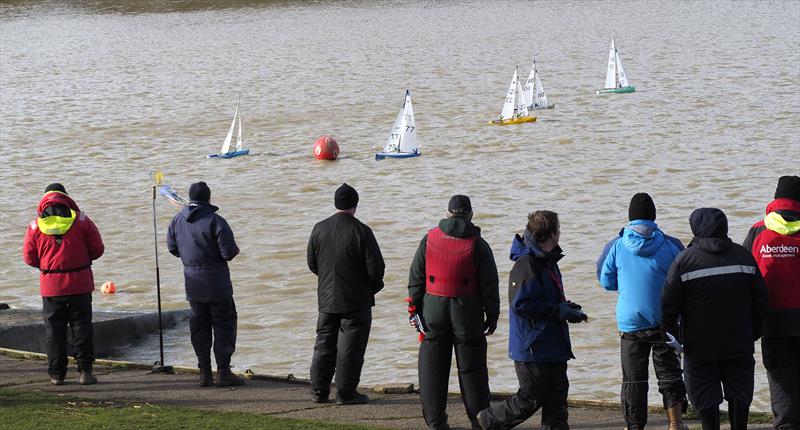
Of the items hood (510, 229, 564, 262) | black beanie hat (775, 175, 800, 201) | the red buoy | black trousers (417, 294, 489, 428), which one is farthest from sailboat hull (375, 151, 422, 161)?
hood (510, 229, 564, 262)

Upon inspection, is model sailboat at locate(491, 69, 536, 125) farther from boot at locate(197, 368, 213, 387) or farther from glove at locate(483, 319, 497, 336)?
glove at locate(483, 319, 497, 336)

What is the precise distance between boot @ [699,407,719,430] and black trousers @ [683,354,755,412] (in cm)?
3

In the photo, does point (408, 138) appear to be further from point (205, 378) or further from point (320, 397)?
point (320, 397)

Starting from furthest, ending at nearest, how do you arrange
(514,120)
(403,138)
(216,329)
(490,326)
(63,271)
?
1. (514,120)
2. (403,138)
3. (216,329)
4. (63,271)
5. (490,326)

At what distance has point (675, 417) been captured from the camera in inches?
345

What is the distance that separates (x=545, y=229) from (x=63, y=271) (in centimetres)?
453

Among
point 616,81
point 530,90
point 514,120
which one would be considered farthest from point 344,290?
point 616,81

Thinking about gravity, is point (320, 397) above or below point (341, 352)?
below

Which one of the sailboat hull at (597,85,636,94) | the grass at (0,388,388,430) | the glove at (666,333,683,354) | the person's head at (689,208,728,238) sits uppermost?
the sailboat hull at (597,85,636,94)

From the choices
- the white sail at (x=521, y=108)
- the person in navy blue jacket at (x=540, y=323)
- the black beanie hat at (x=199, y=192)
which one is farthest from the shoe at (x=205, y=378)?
the white sail at (x=521, y=108)

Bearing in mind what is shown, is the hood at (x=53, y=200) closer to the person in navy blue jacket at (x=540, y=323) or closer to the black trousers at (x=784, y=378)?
the person in navy blue jacket at (x=540, y=323)

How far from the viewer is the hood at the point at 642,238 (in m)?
8.57

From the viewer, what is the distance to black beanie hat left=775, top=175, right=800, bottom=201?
28.0ft

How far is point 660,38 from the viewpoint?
63.1 m
